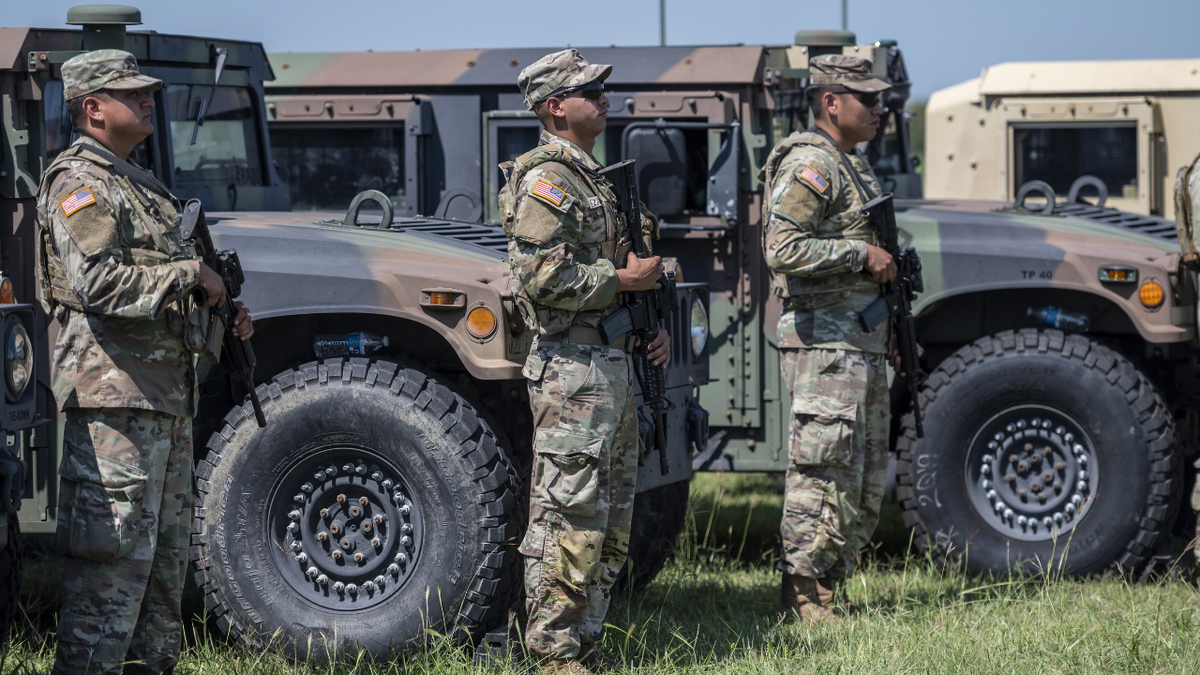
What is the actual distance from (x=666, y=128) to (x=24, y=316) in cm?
255

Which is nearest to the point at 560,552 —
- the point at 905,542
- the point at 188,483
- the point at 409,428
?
the point at 409,428

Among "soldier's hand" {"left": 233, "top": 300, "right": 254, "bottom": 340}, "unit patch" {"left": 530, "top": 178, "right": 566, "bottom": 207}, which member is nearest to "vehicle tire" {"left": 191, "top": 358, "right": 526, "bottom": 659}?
"soldier's hand" {"left": 233, "top": 300, "right": 254, "bottom": 340}

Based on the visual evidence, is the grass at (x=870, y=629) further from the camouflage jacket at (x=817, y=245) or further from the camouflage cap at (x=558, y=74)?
the camouflage cap at (x=558, y=74)

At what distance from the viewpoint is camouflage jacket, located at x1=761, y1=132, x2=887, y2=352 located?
13.6 feet

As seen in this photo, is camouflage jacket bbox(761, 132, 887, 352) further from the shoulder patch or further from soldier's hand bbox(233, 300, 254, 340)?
soldier's hand bbox(233, 300, 254, 340)

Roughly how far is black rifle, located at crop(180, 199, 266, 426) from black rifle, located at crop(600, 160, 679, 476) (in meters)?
0.93

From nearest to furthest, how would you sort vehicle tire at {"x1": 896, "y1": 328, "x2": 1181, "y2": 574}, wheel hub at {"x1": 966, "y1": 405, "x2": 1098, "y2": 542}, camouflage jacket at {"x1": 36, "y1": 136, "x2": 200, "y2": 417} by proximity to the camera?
1. camouflage jacket at {"x1": 36, "y1": 136, "x2": 200, "y2": 417}
2. vehicle tire at {"x1": 896, "y1": 328, "x2": 1181, "y2": 574}
3. wheel hub at {"x1": 966, "y1": 405, "x2": 1098, "y2": 542}

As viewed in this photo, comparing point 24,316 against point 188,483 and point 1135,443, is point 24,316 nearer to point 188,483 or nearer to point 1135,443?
point 188,483

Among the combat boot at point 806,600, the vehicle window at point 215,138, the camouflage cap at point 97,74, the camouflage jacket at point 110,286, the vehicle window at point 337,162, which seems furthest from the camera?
the vehicle window at point 337,162

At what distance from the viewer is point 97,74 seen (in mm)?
3238

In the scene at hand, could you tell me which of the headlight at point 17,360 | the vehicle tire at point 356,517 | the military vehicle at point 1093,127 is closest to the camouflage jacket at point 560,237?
the vehicle tire at point 356,517

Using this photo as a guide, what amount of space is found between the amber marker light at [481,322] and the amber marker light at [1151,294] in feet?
8.21

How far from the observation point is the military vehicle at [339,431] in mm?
3766

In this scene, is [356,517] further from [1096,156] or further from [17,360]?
[1096,156]
